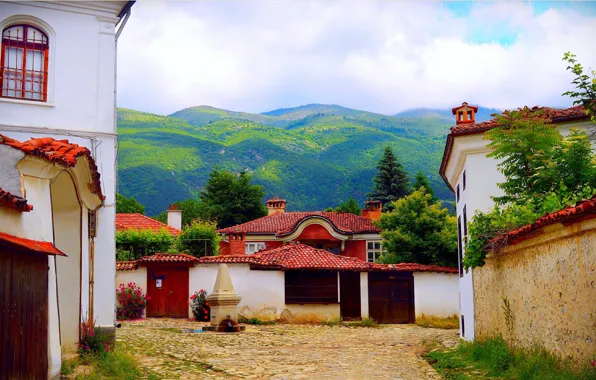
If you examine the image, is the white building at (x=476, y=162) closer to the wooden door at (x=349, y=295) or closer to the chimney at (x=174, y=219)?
the wooden door at (x=349, y=295)

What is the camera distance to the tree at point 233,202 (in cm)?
6581

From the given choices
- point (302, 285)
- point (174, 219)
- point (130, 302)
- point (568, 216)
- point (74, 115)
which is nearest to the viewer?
point (568, 216)

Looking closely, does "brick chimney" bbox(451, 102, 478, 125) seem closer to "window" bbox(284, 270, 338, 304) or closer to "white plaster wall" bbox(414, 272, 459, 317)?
"window" bbox(284, 270, 338, 304)

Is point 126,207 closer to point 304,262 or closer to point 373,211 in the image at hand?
point 373,211

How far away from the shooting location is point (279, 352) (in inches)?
629

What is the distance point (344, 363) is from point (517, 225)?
4.65 metres

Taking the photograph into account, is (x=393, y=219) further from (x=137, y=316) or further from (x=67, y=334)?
(x=67, y=334)

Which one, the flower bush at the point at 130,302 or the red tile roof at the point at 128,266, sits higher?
the red tile roof at the point at 128,266

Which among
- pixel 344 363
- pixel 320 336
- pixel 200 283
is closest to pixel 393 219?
pixel 200 283

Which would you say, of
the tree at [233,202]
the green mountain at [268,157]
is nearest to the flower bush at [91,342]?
the tree at [233,202]

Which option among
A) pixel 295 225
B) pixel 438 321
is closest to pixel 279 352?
pixel 438 321

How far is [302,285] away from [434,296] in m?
5.55

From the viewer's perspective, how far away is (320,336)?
2061 centimetres

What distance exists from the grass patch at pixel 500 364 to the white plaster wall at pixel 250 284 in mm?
11552
